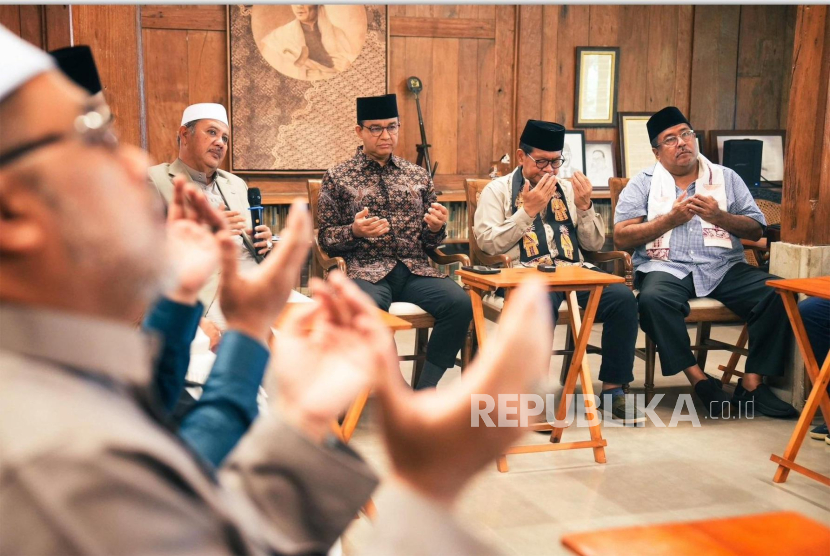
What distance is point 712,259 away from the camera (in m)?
4.11

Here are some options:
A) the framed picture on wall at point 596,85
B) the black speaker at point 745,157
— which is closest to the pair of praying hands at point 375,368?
the framed picture on wall at point 596,85

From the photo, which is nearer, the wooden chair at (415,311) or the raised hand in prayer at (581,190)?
the wooden chair at (415,311)

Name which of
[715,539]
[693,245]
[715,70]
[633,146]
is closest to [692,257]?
[693,245]

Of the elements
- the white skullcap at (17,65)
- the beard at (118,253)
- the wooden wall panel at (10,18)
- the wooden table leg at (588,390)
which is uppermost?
the wooden wall panel at (10,18)

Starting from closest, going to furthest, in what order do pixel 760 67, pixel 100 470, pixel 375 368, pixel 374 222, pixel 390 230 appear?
pixel 100 470
pixel 375 368
pixel 374 222
pixel 390 230
pixel 760 67

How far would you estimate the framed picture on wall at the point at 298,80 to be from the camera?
5859 mm

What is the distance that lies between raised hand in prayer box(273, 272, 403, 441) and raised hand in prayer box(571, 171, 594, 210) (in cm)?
346

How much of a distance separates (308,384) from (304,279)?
5287mm

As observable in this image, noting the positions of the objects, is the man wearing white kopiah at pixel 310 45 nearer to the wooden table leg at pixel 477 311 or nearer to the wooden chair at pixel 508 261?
the wooden chair at pixel 508 261

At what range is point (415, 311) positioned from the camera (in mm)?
3828

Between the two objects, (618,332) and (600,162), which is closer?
(618,332)

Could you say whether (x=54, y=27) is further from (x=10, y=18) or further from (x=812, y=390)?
(x=812, y=390)

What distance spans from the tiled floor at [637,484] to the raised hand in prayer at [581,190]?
1.11 metres

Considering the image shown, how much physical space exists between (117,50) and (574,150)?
397 centimetres
